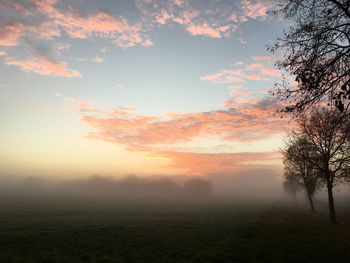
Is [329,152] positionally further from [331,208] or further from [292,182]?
[292,182]

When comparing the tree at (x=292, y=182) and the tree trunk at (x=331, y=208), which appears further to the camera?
the tree at (x=292, y=182)

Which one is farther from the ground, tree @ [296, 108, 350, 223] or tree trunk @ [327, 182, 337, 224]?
tree @ [296, 108, 350, 223]

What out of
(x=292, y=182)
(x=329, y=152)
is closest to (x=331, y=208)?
(x=329, y=152)

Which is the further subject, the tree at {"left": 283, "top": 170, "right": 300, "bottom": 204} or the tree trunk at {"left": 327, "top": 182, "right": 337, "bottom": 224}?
the tree at {"left": 283, "top": 170, "right": 300, "bottom": 204}

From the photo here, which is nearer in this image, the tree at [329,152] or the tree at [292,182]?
the tree at [329,152]

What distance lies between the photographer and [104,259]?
565 inches

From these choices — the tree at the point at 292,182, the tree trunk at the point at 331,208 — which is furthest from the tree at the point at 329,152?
the tree at the point at 292,182

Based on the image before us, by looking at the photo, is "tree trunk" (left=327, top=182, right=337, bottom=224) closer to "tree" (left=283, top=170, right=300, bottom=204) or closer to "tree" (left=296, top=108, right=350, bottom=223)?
"tree" (left=296, top=108, right=350, bottom=223)

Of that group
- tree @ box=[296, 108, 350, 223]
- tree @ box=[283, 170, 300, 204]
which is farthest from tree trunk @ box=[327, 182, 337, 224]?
tree @ box=[283, 170, 300, 204]

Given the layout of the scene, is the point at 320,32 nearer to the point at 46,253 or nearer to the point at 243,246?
the point at 243,246

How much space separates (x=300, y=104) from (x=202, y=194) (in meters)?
196

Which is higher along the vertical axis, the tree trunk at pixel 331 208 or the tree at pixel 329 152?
the tree at pixel 329 152

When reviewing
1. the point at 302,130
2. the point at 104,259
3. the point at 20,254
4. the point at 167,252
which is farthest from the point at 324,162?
the point at 20,254

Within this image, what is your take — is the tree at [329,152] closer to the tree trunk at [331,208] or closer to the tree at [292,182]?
the tree trunk at [331,208]
